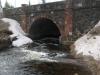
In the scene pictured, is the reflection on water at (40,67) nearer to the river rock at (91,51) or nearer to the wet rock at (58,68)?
the wet rock at (58,68)

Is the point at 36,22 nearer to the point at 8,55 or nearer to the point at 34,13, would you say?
the point at 34,13

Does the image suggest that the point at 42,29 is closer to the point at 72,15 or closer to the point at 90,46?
the point at 72,15

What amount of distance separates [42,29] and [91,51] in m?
19.8

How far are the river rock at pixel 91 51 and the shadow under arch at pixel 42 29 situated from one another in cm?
1221

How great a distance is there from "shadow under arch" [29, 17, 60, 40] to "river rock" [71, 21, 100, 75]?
1221 cm

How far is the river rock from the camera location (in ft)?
46.5

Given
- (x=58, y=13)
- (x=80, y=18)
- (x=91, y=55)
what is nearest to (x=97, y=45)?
(x=91, y=55)

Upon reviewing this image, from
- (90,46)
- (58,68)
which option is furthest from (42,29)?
(58,68)

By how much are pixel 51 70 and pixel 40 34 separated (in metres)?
22.0

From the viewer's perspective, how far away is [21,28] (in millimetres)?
34250

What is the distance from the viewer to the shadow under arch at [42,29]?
3238 centimetres

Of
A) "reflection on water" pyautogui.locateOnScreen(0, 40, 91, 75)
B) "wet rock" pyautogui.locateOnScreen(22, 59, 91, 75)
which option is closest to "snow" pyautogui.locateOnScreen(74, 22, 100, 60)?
"reflection on water" pyautogui.locateOnScreen(0, 40, 91, 75)

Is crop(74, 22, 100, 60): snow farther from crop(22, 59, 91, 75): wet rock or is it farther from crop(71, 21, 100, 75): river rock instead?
crop(22, 59, 91, 75): wet rock

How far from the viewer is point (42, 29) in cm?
3528
